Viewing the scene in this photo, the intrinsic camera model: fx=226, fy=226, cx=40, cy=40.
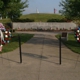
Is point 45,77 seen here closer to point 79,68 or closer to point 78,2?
point 79,68

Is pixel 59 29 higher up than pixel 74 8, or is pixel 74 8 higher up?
pixel 74 8

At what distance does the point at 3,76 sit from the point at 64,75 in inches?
68.9

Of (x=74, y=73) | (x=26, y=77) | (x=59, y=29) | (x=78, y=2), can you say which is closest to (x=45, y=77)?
(x=26, y=77)

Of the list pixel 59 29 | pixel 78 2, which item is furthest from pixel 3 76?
pixel 59 29

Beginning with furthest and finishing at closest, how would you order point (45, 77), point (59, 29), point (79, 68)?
1. point (59, 29)
2. point (79, 68)
3. point (45, 77)

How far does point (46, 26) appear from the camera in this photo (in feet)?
125

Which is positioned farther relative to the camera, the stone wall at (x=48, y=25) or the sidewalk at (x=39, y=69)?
the stone wall at (x=48, y=25)

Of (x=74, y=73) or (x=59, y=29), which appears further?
(x=59, y=29)

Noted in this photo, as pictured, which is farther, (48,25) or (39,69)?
(48,25)

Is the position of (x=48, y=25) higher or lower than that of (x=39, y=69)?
higher

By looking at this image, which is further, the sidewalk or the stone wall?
the stone wall

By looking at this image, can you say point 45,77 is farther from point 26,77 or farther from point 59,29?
point 59,29

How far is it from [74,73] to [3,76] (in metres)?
2.08

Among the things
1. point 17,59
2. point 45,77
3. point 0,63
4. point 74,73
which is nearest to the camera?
point 45,77
